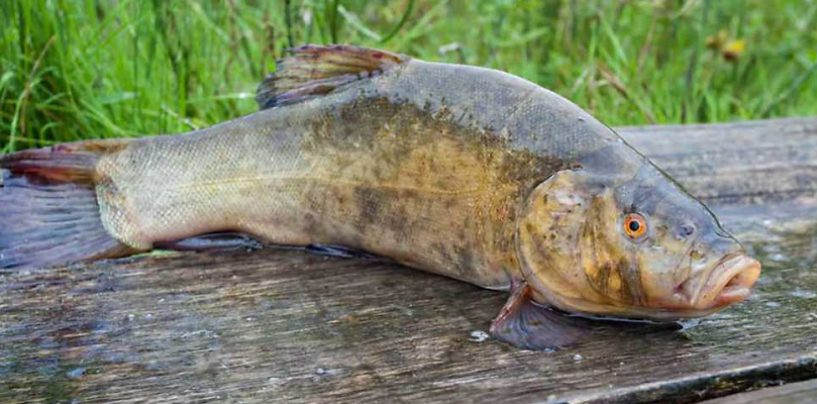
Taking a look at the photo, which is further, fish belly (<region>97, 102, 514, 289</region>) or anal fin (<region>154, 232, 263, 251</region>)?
→ anal fin (<region>154, 232, 263, 251</region>)

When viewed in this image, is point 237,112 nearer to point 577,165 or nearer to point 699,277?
point 577,165

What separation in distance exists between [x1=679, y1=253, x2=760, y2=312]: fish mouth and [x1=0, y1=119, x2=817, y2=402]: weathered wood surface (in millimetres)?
105

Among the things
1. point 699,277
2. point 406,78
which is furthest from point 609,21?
point 699,277

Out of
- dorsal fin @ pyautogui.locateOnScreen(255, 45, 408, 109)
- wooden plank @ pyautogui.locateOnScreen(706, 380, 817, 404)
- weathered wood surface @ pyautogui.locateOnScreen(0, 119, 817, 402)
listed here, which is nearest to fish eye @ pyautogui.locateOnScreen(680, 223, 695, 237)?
weathered wood surface @ pyautogui.locateOnScreen(0, 119, 817, 402)

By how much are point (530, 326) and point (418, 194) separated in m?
0.46

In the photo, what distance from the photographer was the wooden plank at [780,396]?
1.71 m

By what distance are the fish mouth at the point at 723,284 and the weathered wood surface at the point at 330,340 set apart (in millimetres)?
105

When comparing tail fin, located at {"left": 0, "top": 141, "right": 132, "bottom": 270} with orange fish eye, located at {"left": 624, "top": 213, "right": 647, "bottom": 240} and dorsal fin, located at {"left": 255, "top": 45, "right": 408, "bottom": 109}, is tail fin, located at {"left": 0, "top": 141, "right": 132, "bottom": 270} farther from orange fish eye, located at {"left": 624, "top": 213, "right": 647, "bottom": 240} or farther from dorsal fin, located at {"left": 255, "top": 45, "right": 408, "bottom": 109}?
orange fish eye, located at {"left": 624, "top": 213, "right": 647, "bottom": 240}

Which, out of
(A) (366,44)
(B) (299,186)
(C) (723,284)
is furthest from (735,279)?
(A) (366,44)

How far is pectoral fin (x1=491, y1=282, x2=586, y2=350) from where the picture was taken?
1.91 metres

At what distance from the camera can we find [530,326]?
76.8 inches

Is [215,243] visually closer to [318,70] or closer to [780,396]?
[318,70]

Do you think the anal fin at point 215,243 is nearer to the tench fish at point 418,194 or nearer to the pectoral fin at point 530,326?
the tench fish at point 418,194

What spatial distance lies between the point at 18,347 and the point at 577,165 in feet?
3.99
